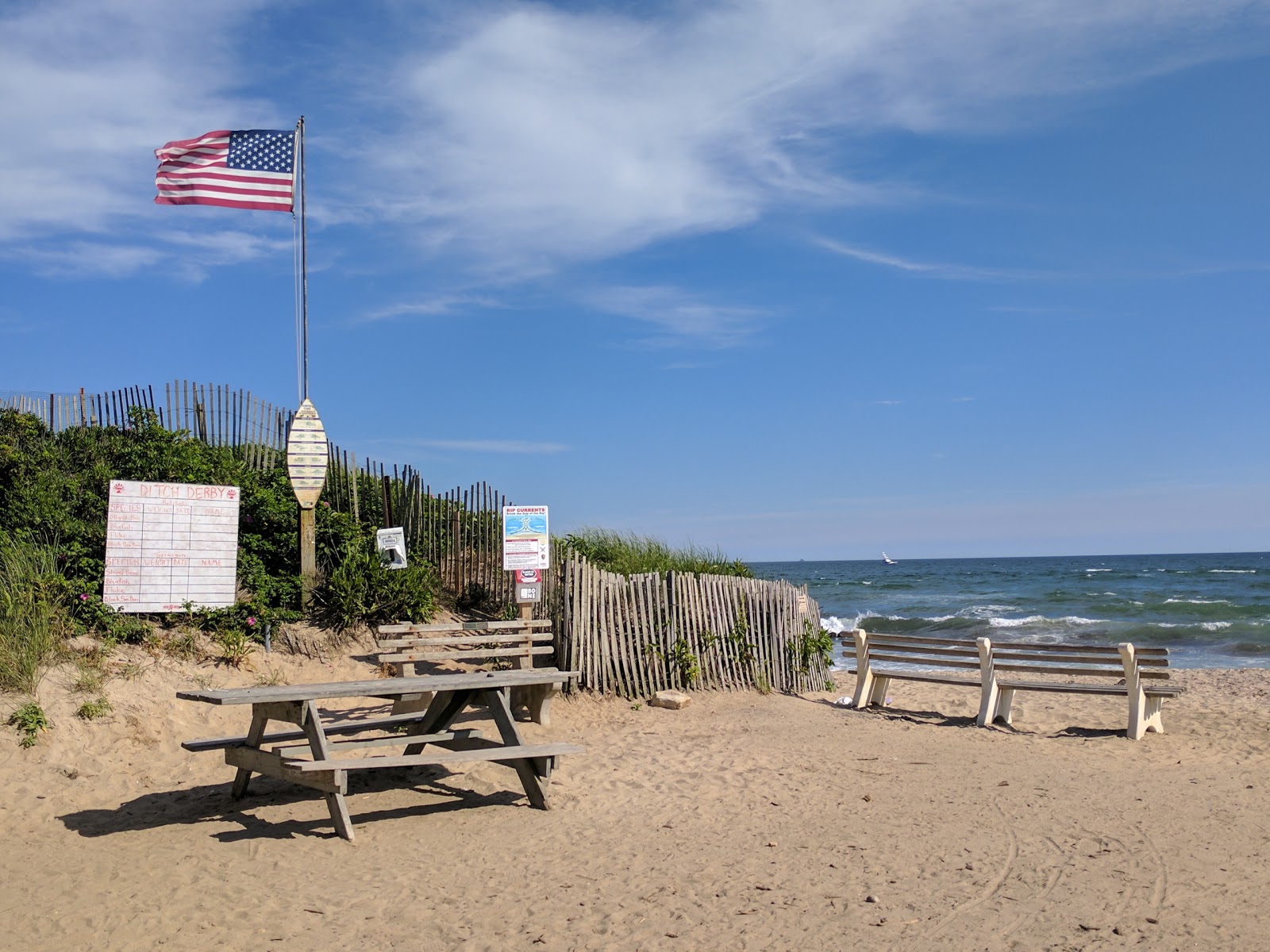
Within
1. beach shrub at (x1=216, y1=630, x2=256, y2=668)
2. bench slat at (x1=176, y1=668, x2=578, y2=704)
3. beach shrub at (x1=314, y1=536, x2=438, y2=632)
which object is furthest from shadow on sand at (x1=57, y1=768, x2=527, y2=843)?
beach shrub at (x1=314, y1=536, x2=438, y2=632)

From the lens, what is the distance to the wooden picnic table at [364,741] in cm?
592

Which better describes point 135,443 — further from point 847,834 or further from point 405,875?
point 847,834

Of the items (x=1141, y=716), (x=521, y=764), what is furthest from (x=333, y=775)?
(x=1141, y=716)

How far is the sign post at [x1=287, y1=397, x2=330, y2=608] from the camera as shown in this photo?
11.2 metres

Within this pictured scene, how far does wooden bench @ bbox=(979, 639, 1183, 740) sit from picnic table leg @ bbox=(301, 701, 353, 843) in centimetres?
648

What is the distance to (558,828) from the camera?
6.21 meters

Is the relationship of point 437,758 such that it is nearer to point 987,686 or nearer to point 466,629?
point 466,629

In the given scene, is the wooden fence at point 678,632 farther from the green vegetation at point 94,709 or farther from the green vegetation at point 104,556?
the green vegetation at point 94,709

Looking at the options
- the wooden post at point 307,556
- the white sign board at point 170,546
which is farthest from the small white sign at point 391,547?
the white sign board at point 170,546

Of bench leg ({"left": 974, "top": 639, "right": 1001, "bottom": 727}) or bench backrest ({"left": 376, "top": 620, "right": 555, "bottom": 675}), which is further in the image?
bench leg ({"left": 974, "top": 639, "right": 1001, "bottom": 727})

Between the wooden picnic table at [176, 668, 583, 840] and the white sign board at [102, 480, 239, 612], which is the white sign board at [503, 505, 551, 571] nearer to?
the white sign board at [102, 480, 239, 612]

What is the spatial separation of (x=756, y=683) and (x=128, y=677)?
262 inches

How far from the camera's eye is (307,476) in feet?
36.9

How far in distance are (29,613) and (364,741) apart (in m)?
4.09
